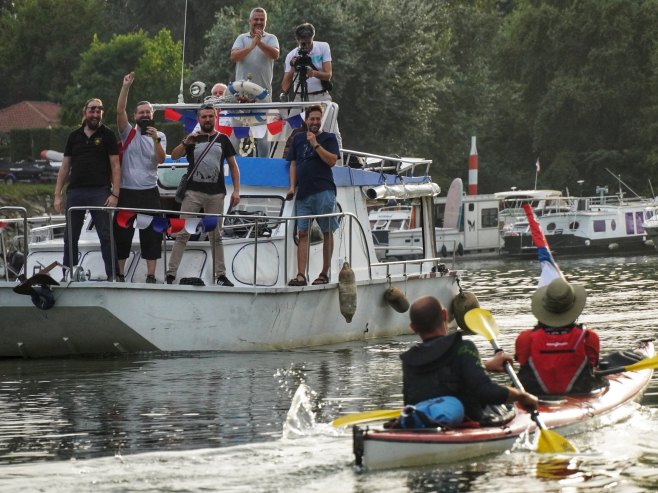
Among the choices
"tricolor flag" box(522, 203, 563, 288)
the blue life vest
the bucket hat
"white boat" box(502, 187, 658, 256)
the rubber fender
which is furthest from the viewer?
"white boat" box(502, 187, 658, 256)

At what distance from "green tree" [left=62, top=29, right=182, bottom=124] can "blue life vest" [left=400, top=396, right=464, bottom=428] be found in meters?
56.7

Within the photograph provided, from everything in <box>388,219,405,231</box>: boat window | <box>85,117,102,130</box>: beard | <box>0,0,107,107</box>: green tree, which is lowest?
<box>388,219,405,231</box>: boat window

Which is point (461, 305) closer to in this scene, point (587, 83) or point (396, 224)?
point (396, 224)

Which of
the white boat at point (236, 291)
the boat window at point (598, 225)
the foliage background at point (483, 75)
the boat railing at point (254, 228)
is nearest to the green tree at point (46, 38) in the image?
the foliage background at point (483, 75)

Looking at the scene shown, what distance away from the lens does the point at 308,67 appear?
68.7 ft

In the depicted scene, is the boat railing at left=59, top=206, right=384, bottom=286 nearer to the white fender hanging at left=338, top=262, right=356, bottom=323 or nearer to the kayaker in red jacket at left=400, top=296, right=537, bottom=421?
the white fender hanging at left=338, top=262, right=356, bottom=323

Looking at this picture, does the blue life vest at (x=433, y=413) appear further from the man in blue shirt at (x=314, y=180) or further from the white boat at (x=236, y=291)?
the man in blue shirt at (x=314, y=180)

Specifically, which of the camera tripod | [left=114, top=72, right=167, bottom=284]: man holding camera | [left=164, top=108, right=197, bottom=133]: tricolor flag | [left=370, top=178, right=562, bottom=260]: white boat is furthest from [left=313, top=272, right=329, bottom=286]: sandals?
[left=370, top=178, right=562, bottom=260]: white boat

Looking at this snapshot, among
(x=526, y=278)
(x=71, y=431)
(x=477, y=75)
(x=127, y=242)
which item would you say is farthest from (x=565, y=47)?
(x=71, y=431)

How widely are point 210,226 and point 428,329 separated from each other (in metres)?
6.92

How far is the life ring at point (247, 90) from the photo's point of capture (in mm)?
20719

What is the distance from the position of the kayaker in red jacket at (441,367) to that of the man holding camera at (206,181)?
22.0 ft

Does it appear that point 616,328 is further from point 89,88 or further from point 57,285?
point 89,88

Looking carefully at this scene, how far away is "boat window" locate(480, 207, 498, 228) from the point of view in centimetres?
5643
